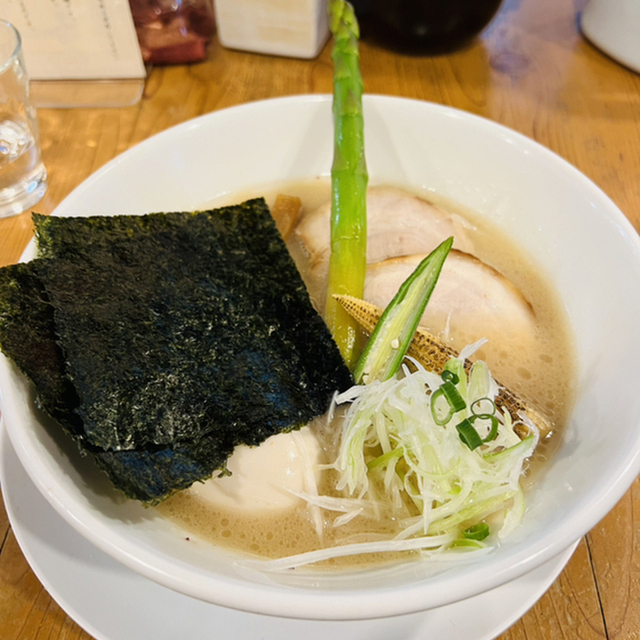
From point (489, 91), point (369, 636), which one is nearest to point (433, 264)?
point (369, 636)

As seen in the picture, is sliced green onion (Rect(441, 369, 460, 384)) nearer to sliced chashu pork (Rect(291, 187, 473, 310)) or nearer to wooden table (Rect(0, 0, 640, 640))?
sliced chashu pork (Rect(291, 187, 473, 310))

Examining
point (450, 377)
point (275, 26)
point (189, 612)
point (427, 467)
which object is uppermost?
point (275, 26)

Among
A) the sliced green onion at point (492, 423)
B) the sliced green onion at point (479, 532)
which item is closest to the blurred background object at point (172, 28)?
the sliced green onion at point (492, 423)

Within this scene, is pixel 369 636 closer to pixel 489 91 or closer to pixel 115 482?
pixel 115 482

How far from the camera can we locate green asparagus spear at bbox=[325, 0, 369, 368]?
3.27 ft

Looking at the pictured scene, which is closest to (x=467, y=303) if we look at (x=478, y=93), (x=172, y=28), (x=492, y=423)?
(x=492, y=423)

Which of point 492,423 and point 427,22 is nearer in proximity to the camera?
point 492,423

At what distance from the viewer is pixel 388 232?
1184 millimetres

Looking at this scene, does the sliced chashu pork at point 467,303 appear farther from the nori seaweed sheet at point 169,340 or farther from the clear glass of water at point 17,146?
the clear glass of water at point 17,146

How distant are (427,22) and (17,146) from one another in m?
1.25

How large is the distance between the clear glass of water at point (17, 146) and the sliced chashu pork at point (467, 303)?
0.96 m

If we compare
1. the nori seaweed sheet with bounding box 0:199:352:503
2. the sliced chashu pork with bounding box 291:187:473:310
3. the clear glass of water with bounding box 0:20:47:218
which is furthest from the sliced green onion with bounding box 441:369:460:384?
the clear glass of water with bounding box 0:20:47:218

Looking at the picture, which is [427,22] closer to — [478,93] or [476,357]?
[478,93]

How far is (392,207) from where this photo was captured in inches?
47.7
